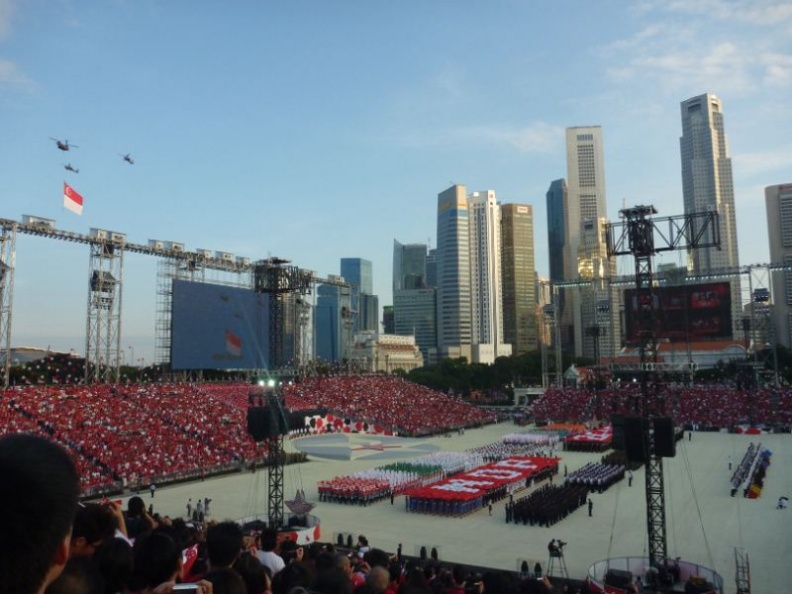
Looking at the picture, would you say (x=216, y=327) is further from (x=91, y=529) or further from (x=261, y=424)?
(x=91, y=529)

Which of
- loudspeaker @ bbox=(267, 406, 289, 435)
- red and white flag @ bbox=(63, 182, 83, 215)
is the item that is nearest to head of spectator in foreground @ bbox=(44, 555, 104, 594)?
loudspeaker @ bbox=(267, 406, 289, 435)

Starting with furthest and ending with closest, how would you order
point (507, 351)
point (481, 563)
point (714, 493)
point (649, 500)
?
1. point (507, 351)
2. point (714, 493)
3. point (481, 563)
4. point (649, 500)

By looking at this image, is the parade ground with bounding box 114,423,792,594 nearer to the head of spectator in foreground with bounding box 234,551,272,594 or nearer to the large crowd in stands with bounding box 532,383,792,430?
the head of spectator in foreground with bounding box 234,551,272,594

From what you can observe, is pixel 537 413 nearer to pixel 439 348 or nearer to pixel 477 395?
pixel 477 395

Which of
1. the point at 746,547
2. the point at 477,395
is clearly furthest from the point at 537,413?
the point at 746,547

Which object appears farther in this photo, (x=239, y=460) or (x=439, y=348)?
(x=439, y=348)

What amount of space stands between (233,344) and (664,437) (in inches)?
1596

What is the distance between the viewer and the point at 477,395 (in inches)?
3280

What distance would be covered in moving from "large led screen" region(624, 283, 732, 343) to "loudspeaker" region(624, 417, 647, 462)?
3649cm

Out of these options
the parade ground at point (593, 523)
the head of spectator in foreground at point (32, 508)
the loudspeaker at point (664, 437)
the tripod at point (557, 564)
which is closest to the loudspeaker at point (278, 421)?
the parade ground at point (593, 523)

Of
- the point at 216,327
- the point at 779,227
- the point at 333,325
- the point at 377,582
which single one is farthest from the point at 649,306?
the point at 779,227

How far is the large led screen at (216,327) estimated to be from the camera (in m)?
46.8

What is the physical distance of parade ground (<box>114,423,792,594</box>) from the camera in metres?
19.0

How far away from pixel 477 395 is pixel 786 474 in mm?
52642
